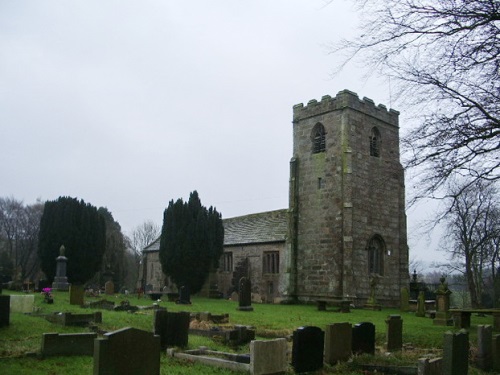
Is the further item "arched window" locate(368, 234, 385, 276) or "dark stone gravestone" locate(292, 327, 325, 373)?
"arched window" locate(368, 234, 385, 276)

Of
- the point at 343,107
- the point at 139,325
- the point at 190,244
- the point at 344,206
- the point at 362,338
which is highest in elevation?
the point at 343,107

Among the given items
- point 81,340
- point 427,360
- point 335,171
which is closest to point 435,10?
point 427,360

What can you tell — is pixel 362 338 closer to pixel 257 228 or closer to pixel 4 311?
pixel 4 311

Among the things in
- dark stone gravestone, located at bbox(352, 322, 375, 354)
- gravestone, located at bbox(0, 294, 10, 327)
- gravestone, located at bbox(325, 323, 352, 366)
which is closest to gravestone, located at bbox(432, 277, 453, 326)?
dark stone gravestone, located at bbox(352, 322, 375, 354)

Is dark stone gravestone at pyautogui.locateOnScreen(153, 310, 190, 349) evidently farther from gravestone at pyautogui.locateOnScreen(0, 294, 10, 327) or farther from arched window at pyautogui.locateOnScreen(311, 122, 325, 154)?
arched window at pyautogui.locateOnScreen(311, 122, 325, 154)

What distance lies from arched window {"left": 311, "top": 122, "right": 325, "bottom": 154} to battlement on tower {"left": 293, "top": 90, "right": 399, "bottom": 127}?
802 millimetres

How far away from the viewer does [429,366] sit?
8047 mm

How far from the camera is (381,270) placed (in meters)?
29.6

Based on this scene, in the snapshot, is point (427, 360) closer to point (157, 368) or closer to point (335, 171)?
point (157, 368)

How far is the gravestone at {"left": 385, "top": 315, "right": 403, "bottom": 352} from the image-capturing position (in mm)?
11383

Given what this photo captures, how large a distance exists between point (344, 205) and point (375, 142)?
5019mm

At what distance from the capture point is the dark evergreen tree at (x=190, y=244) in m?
33.8

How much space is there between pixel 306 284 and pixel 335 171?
6.48 m

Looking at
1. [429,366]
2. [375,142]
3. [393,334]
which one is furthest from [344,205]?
[429,366]
